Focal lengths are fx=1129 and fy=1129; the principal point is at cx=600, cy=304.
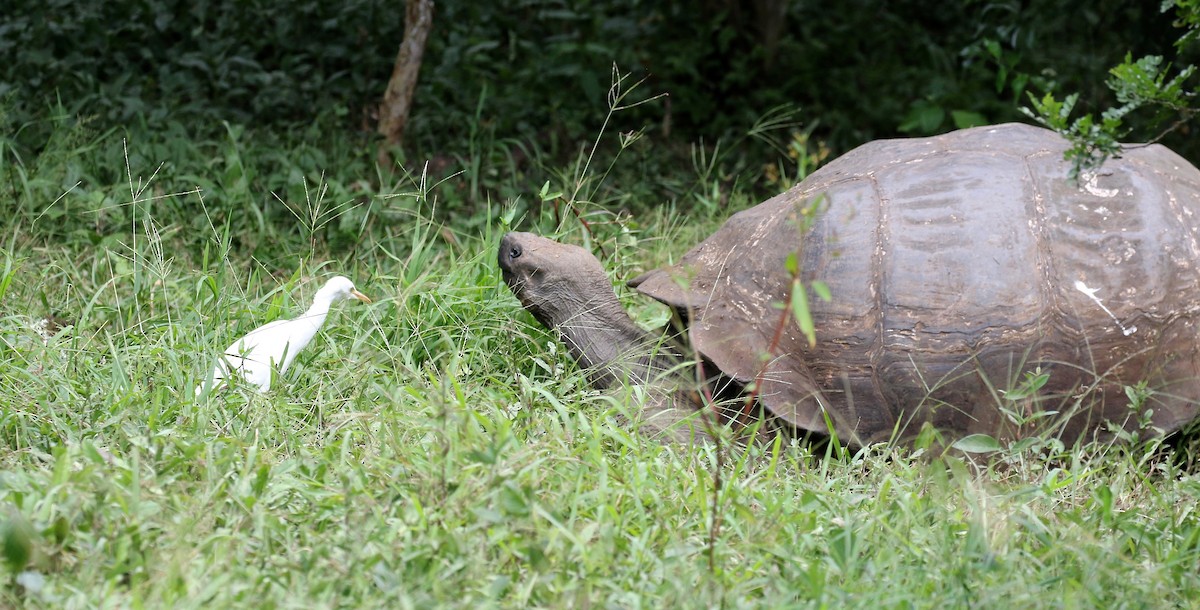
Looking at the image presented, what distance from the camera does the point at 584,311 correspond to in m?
3.32

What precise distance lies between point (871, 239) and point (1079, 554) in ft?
3.27

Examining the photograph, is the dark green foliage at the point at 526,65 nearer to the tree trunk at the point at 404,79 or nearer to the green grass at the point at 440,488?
the tree trunk at the point at 404,79

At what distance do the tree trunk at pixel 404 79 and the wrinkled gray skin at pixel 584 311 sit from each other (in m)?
1.90

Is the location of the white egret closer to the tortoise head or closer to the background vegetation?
the background vegetation

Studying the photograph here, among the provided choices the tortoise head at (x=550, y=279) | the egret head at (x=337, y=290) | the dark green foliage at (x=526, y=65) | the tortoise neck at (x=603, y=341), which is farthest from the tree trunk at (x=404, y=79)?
the tortoise neck at (x=603, y=341)

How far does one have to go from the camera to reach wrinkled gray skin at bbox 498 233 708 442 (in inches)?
129

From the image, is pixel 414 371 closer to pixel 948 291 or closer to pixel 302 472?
pixel 302 472

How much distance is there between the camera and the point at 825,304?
2979mm

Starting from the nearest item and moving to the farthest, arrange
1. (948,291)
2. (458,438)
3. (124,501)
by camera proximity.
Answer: (124,501), (458,438), (948,291)

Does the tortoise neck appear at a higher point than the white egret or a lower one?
lower

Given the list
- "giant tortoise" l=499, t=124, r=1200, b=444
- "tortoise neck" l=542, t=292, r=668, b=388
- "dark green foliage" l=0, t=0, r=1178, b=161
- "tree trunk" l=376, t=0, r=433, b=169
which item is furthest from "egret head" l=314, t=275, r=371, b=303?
Result: "dark green foliage" l=0, t=0, r=1178, b=161

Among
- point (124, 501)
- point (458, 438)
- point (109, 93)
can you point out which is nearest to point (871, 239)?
point (458, 438)

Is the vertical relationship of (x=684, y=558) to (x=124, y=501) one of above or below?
below

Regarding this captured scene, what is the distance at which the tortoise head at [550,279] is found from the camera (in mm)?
3289
